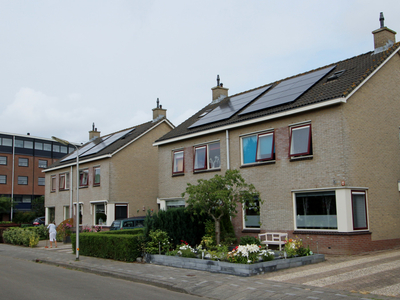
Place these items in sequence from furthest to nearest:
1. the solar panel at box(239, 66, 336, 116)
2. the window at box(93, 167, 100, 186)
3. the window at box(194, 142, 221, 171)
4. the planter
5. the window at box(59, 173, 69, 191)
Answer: the window at box(59, 173, 69, 191)
the window at box(93, 167, 100, 186)
the window at box(194, 142, 221, 171)
the solar panel at box(239, 66, 336, 116)
the planter

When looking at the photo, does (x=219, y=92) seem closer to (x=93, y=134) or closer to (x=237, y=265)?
(x=237, y=265)

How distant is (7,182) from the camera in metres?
57.0

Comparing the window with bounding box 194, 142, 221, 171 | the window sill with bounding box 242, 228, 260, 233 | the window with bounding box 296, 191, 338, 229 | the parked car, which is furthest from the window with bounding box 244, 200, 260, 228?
the parked car

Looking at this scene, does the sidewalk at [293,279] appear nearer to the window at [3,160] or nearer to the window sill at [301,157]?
the window sill at [301,157]

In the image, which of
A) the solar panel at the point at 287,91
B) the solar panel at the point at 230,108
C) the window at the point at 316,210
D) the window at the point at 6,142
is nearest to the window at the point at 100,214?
the solar panel at the point at 230,108

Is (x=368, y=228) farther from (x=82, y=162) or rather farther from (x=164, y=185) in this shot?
(x=82, y=162)

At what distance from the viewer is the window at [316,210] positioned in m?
14.3

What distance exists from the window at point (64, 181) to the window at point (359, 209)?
80.6 feet

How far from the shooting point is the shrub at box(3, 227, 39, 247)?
2322cm

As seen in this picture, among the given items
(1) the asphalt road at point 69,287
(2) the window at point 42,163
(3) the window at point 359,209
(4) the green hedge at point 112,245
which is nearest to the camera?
(1) the asphalt road at point 69,287

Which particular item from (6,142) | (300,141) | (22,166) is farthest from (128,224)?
(22,166)

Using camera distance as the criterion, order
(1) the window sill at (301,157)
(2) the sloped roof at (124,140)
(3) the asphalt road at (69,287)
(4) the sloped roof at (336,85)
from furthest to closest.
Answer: (2) the sloped roof at (124,140) < (1) the window sill at (301,157) < (4) the sloped roof at (336,85) < (3) the asphalt road at (69,287)

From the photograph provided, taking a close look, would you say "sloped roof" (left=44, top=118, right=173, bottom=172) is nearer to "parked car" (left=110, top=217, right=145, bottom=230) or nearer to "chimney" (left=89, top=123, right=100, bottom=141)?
"parked car" (left=110, top=217, right=145, bottom=230)

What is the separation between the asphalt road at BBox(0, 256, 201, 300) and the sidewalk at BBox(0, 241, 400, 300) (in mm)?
470
